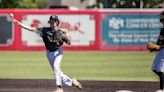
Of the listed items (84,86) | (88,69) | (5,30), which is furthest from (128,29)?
(84,86)

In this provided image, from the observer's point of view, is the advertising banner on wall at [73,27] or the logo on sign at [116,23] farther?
the logo on sign at [116,23]

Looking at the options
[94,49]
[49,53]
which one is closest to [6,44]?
[94,49]

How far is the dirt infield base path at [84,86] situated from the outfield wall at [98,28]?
16830 millimetres

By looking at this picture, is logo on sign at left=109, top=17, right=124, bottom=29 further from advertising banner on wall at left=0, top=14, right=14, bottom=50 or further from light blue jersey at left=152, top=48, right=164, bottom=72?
light blue jersey at left=152, top=48, right=164, bottom=72

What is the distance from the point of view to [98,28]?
3356cm

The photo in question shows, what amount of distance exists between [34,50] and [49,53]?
797 inches

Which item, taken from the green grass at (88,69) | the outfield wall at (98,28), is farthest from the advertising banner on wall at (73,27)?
the green grass at (88,69)

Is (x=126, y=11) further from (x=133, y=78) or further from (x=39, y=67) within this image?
(x=133, y=78)

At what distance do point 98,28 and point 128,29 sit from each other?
66.9 inches

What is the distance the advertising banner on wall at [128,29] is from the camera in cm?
3341

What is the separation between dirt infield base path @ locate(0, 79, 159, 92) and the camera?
14.2 m

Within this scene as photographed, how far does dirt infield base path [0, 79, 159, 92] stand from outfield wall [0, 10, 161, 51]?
16.8 m

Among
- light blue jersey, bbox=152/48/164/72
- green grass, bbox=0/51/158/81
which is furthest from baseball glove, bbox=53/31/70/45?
green grass, bbox=0/51/158/81

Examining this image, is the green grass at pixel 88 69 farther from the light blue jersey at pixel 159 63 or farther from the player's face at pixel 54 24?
the player's face at pixel 54 24
